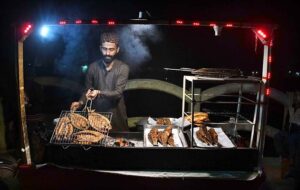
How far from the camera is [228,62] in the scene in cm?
1554

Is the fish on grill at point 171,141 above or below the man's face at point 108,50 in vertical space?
below

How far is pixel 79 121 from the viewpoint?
225 inches

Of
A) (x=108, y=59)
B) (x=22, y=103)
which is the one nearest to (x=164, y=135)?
(x=108, y=59)

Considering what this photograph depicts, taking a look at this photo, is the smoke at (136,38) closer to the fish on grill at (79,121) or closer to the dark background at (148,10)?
the dark background at (148,10)

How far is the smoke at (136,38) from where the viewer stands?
9931 millimetres

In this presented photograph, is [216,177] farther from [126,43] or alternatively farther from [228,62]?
[228,62]

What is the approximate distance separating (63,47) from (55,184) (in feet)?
30.3

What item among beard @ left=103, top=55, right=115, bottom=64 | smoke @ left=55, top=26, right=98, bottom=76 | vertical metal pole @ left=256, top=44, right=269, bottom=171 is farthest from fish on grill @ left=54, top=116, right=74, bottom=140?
smoke @ left=55, top=26, right=98, bottom=76

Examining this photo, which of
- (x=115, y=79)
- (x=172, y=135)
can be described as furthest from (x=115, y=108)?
(x=172, y=135)

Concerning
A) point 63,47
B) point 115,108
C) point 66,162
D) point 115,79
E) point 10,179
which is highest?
point 63,47

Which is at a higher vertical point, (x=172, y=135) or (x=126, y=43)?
(x=126, y=43)

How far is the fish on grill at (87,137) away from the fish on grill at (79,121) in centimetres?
15

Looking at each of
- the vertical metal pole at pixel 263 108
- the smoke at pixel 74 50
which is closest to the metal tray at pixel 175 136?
the vertical metal pole at pixel 263 108

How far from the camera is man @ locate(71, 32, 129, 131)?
6492 mm
